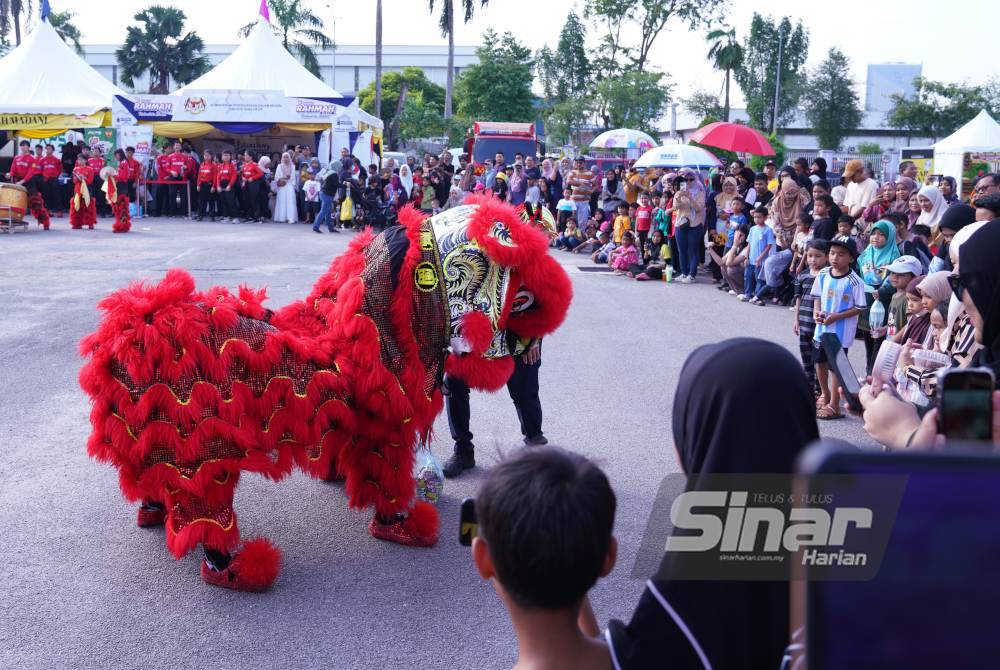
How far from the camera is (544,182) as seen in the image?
19797 millimetres

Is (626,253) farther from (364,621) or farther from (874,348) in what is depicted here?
(364,621)

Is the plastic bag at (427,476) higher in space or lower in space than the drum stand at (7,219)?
lower

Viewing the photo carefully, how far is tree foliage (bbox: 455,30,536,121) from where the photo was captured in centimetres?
4856

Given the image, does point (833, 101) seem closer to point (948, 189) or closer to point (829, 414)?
point (948, 189)

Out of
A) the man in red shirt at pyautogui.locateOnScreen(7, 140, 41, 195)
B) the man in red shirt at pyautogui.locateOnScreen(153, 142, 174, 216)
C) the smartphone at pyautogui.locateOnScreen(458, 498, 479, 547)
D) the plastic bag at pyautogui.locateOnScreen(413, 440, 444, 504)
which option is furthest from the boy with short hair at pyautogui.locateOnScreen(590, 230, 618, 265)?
the man in red shirt at pyautogui.locateOnScreen(7, 140, 41, 195)

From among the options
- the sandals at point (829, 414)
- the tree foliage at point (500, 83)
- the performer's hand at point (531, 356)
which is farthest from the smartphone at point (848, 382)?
the tree foliage at point (500, 83)

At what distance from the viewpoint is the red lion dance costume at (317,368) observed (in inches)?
141

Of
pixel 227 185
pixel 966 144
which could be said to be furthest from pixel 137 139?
pixel 966 144

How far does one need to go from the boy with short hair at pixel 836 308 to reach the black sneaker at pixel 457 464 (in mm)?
2857

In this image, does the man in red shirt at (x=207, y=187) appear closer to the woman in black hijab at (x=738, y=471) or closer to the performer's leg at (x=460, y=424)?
the performer's leg at (x=460, y=424)

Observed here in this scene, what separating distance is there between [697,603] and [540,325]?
287 cm

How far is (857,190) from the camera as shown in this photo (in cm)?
1191

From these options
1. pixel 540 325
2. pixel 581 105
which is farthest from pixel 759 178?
pixel 581 105

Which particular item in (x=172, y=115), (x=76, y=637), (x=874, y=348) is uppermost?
(x=172, y=115)
